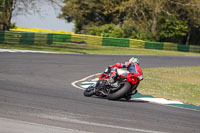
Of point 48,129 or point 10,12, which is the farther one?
point 10,12

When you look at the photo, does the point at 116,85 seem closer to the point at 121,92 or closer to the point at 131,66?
the point at 121,92

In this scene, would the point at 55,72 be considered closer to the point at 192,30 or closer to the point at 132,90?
the point at 132,90

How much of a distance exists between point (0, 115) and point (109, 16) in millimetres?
55854

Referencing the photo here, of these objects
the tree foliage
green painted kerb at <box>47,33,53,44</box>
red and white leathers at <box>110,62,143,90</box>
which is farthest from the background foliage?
red and white leathers at <box>110,62,143,90</box>

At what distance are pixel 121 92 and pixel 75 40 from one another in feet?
107

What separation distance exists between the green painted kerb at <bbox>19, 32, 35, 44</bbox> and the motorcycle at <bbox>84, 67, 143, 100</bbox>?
963 inches

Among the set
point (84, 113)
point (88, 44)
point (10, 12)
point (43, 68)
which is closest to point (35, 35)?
point (10, 12)

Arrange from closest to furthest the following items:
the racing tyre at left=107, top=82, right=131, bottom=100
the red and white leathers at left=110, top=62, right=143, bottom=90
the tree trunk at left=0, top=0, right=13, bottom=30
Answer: the racing tyre at left=107, top=82, right=131, bottom=100, the red and white leathers at left=110, top=62, right=143, bottom=90, the tree trunk at left=0, top=0, right=13, bottom=30

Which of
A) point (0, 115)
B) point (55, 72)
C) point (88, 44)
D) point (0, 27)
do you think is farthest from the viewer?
point (88, 44)

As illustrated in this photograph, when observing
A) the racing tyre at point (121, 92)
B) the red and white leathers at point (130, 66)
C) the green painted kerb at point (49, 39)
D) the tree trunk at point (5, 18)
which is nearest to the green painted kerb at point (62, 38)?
the green painted kerb at point (49, 39)

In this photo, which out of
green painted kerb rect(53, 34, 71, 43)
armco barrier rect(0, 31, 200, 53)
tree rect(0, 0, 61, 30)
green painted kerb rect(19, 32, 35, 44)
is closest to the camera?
armco barrier rect(0, 31, 200, 53)

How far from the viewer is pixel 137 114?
815cm

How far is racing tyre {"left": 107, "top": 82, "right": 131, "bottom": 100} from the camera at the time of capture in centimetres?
984

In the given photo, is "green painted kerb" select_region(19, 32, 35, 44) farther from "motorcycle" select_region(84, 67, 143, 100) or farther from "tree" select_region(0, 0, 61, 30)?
"motorcycle" select_region(84, 67, 143, 100)
